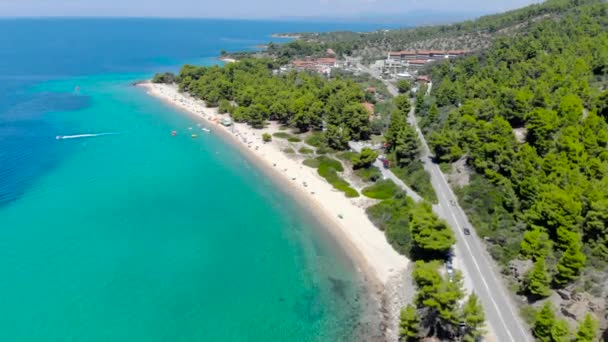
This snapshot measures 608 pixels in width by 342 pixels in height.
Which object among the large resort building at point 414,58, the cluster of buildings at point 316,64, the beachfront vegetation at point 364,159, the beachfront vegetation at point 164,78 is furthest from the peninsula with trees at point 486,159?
the cluster of buildings at point 316,64

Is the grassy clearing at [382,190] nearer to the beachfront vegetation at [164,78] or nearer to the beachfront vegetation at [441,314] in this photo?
the beachfront vegetation at [441,314]

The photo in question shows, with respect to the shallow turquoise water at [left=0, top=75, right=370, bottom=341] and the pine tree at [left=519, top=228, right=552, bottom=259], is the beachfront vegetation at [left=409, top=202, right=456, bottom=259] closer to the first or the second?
the pine tree at [left=519, top=228, right=552, bottom=259]

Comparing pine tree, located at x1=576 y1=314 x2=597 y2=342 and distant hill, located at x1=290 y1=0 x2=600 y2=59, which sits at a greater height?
distant hill, located at x1=290 y1=0 x2=600 y2=59

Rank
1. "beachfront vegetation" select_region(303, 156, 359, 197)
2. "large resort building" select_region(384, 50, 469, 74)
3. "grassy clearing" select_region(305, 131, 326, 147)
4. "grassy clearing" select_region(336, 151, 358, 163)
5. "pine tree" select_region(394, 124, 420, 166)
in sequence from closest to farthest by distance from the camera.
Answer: "beachfront vegetation" select_region(303, 156, 359, 197), "pine tree" select_region(394, 124, 420, 166), "grassy clearing" select_region(336, 151, 358, 163), "grassy clearing" select_region(305, 131, 326, 147), "large resort building" select_region(384, 50, 469, 74)

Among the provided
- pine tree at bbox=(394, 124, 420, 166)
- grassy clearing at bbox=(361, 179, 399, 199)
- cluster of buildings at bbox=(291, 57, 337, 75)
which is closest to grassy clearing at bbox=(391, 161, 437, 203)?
pine tree at bbox=(394, 124, 420, 166)

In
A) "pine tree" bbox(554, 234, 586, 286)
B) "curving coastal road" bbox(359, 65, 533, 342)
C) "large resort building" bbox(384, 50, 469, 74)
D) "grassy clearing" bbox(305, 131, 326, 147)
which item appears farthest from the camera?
"large resort building" bbox(384, 50, 469, 74)

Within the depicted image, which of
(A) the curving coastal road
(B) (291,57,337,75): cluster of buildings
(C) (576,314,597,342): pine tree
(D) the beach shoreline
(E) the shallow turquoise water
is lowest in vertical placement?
(E) the shallow turquoise water

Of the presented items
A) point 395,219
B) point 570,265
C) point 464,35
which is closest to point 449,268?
point 570,265

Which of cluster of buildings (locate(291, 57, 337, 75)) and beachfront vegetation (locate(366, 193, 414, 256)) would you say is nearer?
beachfront vegetation (locate(366, 193, 414, 256))
